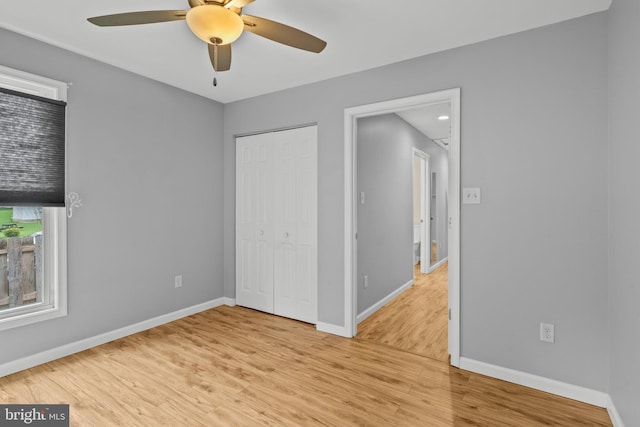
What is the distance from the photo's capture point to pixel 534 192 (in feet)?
7.54

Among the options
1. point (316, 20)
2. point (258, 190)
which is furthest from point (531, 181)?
point (258, 190)

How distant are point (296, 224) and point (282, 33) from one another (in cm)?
207

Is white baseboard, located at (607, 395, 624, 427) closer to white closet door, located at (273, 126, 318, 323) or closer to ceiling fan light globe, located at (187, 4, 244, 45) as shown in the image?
white closet door, located at (273, 126, 318, 323)

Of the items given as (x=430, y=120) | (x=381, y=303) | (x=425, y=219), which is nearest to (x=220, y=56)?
(x=381, y=303)

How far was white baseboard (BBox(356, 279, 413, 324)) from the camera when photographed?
3.55 m

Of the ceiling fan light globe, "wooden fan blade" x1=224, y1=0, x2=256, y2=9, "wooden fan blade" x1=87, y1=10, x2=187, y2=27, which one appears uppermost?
"wooden fan blade" x1=224, y1=0, x2=256, y2=9

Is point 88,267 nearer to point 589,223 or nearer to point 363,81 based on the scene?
point 363,81

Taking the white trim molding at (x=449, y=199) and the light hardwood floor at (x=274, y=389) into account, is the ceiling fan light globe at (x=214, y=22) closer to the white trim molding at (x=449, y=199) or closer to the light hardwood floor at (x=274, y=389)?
the white trim molding at (x=449, y=199)

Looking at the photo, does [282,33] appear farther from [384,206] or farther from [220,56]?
[384,206]

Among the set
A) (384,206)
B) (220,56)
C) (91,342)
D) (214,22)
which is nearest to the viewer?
(214,22)

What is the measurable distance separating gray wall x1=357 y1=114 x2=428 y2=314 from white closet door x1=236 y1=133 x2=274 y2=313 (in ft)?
3.36

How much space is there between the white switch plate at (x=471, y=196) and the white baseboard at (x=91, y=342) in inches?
119

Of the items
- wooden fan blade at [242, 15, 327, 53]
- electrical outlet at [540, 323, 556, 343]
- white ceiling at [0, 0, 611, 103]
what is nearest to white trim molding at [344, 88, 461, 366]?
white ceiling at [0, 0, 611, 103]

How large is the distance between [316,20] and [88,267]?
2699 millimetres
